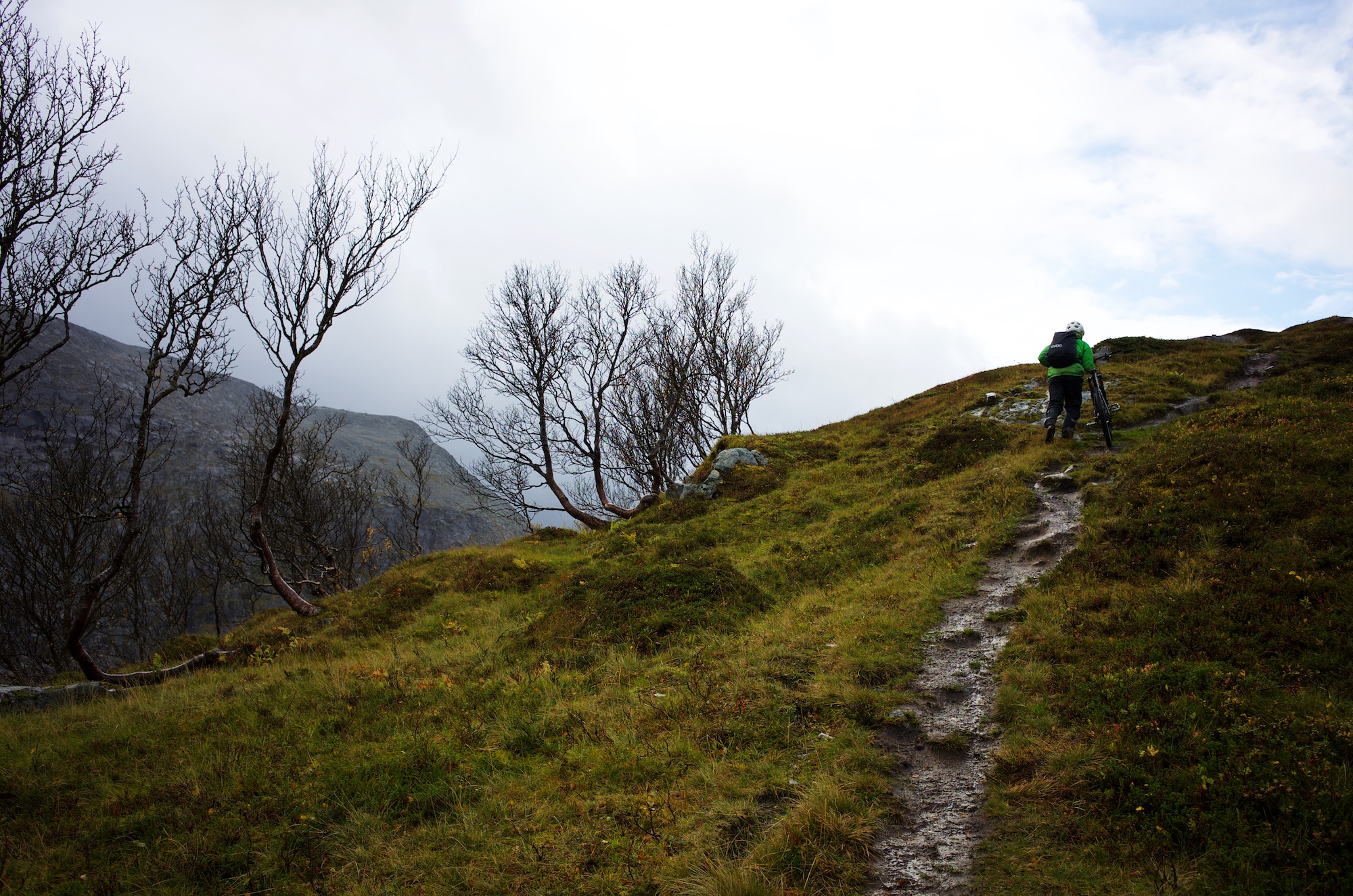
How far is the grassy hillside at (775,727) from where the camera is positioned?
13.1 feet

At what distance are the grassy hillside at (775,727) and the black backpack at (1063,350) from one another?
274 cm

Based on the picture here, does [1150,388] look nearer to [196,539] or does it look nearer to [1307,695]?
[1307,695]

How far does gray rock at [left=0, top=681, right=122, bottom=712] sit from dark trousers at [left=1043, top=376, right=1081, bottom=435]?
2078 centimetres

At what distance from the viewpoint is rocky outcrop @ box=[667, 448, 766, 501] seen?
747 inches

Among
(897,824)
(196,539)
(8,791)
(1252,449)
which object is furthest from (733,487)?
(196,539)

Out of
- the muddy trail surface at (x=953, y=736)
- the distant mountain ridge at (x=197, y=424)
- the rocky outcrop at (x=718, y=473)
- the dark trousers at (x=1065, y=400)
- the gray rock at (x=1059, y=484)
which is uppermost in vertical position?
the distant mountain ridge at (x=197, y=424)

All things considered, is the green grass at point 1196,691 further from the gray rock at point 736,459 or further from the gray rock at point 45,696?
the gray rock at point 45,696

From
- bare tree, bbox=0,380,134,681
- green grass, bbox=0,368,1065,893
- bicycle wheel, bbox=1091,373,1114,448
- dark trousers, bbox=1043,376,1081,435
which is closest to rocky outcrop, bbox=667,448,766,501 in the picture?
green grass, bbox=0,368,1065,893

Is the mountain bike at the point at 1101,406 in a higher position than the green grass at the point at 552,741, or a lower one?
higher

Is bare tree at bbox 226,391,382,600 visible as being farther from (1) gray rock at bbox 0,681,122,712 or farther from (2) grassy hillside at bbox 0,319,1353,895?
(2) grassy hillside at bbox 0,319,1353,895

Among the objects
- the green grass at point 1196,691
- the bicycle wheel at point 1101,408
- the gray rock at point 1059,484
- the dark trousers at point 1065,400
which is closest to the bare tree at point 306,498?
the green grass at point 1196,691

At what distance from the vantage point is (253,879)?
16.0 ft

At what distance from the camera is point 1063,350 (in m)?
13.8

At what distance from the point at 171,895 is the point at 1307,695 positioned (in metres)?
9.20
